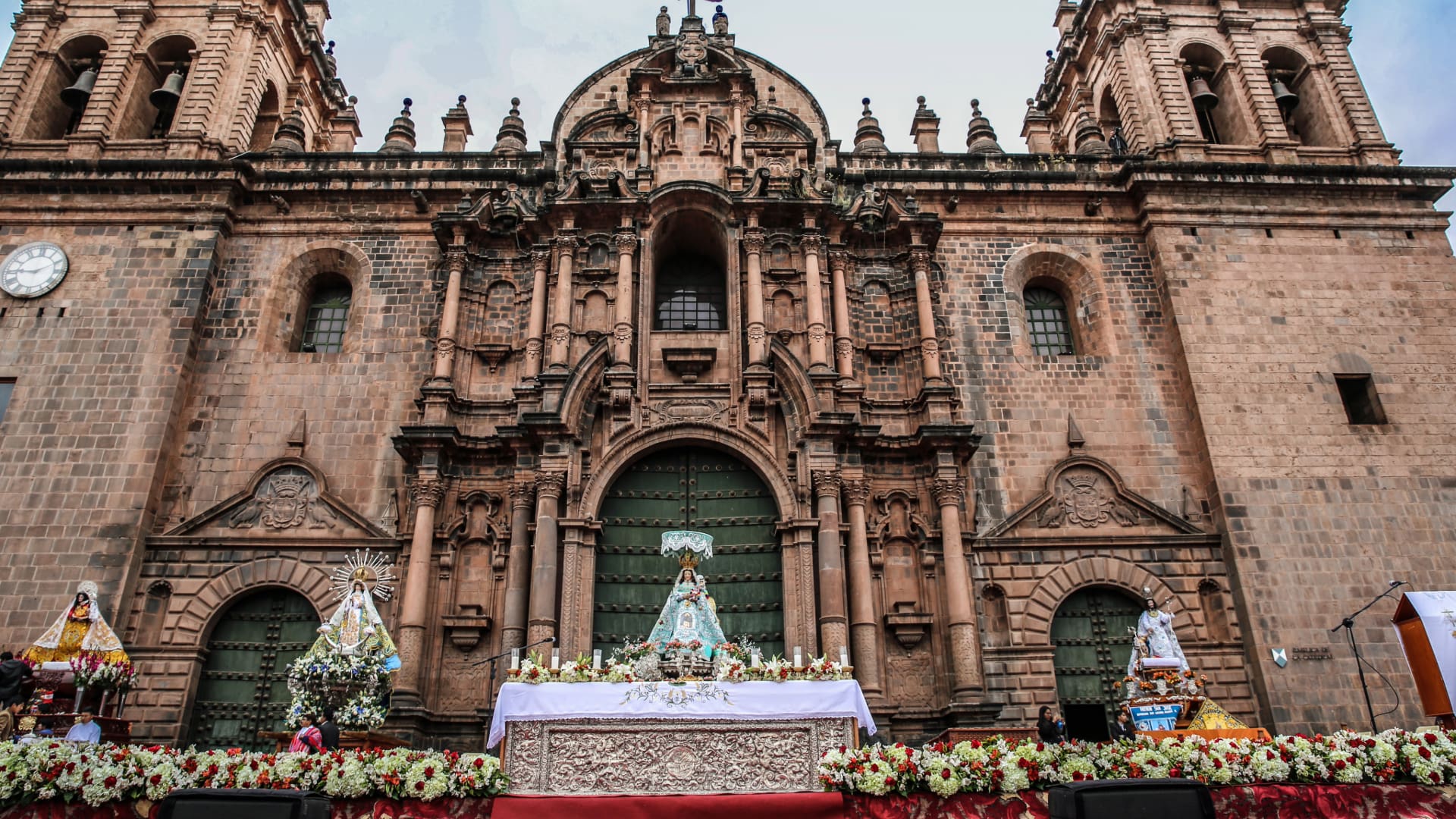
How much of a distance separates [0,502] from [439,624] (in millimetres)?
8433

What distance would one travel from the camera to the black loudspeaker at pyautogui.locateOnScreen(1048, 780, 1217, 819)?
603 centimetres

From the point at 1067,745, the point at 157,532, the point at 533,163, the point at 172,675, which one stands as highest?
the point at 533,163

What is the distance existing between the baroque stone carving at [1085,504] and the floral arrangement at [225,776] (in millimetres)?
11640

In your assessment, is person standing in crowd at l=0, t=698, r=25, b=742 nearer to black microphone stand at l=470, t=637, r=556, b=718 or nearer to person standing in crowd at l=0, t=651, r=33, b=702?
person standing in crowd at l=0, t=651, r=33, b=702

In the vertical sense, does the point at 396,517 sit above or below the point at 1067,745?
above

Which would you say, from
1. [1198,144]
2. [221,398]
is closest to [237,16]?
[221,398]

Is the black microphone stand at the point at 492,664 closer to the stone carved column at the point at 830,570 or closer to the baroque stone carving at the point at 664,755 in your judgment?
the baroque stone carving at the point at 664,755

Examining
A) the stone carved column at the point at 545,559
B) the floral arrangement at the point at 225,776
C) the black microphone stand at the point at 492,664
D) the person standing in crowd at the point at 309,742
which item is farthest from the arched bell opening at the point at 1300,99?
the person standing in crowd at the point at 309,742

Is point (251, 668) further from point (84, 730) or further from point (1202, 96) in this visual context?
point (1202, 96)

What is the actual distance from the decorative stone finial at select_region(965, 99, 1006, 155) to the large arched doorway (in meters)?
10.6

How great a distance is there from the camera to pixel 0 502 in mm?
16859

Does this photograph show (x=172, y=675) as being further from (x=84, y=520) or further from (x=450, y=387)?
(x=450, y=387)

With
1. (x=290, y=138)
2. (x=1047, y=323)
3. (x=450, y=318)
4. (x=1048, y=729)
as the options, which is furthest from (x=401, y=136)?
(x=1048, y=729)

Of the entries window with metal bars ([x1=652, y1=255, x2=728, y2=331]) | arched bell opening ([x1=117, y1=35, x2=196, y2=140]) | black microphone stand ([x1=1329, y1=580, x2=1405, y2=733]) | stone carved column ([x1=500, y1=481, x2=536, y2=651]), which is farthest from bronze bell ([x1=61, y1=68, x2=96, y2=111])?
black microphone stand ([x1=1329, y1=580, x2=1405, y2=733])
